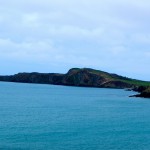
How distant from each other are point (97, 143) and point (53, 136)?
7266mm

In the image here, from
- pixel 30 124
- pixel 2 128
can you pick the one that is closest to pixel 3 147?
pixel 2 128

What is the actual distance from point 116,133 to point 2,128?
18.1 m

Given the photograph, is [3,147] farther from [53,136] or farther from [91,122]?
[91,122]

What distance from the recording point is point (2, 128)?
210ft

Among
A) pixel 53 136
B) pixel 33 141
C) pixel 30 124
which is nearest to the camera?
pixel 33 141

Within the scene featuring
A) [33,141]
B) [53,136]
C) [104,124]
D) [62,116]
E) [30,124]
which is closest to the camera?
[33,141]

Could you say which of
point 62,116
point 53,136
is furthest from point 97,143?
point 62,116

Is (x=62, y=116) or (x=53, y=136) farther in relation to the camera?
(x=62, y=116)

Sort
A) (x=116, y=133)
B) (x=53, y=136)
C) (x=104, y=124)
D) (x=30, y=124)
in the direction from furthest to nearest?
(x=104, y=124) < (x=30, y=124) < (x=116, y=133) < (x=53, y=136)

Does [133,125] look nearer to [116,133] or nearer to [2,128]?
[116,133]

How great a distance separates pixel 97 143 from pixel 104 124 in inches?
773

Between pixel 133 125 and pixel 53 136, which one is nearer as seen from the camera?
pixel 53 136

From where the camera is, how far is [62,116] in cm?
8575

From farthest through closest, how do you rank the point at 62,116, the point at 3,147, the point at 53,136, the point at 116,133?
1. the point at 62,116
2. the point at 116,133
3. the point at 53,136
4. the point at 3,147
